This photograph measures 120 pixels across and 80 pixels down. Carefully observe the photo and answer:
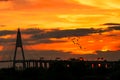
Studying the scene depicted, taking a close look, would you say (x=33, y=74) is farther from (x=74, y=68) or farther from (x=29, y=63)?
(x=29, y=63)

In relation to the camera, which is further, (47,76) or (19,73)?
(19,73)

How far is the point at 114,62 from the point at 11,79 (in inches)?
2434

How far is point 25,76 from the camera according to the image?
112 metres

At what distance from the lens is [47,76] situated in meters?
103

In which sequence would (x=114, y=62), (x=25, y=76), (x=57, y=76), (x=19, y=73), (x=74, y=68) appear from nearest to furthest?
(x=57, y=76) < (x=25, y=76) < (x=19, y=73) < (x=74, y=68) < (x=114, y=62)

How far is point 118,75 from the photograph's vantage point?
344 ft

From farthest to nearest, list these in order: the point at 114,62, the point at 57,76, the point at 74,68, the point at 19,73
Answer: the point at 114,62 → the point at 74,68 → the point at 19,73 → the point at 57,76

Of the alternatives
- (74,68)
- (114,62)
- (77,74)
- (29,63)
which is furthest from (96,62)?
(77,74)

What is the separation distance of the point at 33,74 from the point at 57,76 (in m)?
12.2

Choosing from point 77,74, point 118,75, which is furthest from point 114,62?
point 118,75

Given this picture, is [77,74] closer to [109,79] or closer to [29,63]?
[109,79]

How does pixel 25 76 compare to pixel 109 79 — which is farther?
pixel 25 76

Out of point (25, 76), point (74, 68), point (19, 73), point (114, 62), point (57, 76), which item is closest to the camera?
point (57, 76)

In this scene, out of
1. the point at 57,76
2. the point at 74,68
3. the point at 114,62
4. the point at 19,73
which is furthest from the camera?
the point at 114,62
